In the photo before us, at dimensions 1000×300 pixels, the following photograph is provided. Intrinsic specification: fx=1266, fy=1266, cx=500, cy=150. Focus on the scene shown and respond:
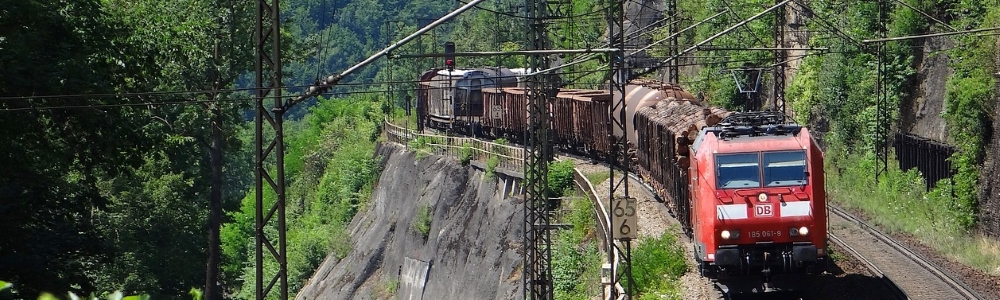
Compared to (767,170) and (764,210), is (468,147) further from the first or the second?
(764,210)

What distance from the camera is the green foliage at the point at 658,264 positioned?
23.1 metres

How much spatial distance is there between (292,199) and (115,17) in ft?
169

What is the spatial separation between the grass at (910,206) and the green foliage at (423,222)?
548 inches

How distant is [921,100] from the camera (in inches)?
1439

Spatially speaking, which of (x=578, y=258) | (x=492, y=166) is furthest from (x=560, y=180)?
(x=578, y=258)

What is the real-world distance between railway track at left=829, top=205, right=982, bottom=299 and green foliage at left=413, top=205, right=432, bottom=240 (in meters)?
20.3

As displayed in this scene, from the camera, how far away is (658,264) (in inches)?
936

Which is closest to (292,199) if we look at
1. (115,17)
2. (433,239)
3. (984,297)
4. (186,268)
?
(433,239)

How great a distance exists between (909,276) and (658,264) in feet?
15.0

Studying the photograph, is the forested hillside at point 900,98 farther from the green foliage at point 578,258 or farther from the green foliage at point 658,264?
the green foliage at point 578,258

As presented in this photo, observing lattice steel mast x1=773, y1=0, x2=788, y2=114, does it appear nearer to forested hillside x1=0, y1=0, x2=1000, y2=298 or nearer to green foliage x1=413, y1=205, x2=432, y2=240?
forested hillside x1=0, y1=0, x2=1000, y2=298

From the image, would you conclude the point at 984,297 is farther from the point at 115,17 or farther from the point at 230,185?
the point at 230,185

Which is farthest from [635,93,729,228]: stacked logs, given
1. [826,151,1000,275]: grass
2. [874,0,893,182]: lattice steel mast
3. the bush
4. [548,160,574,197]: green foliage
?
the bush

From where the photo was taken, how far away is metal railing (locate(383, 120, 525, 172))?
134ft
